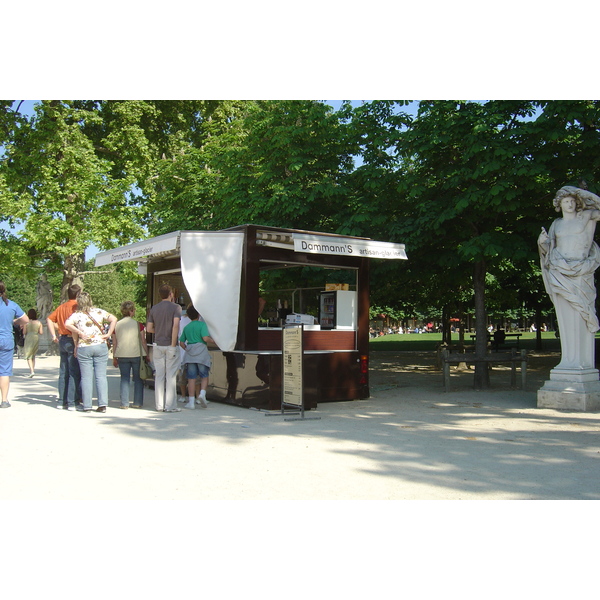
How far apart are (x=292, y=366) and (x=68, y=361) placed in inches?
145

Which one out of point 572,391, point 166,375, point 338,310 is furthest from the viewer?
point 338,310

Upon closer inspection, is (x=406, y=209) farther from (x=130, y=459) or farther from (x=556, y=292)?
(x=130, y=459)

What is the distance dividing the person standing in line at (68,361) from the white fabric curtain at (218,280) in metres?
2.00

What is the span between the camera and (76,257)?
88.4 ft

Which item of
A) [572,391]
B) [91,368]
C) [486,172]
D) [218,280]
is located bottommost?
[572,391]

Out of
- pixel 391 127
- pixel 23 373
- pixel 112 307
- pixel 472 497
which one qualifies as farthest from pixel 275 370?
pixel 112 307

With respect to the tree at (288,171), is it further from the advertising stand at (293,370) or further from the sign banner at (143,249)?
the advertising stand at (293,370)

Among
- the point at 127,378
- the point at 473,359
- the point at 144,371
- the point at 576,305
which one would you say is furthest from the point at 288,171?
the point at 576,305

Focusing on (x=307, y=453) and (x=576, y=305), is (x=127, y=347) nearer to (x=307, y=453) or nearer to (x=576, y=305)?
(x=307, y=453)

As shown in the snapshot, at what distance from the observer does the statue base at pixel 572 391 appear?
10062 millimetres

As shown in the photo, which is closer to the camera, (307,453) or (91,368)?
(307,453)

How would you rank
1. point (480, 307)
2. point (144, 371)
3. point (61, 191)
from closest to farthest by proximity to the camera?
point (144, 371), point (480, 307), point (61, 191)

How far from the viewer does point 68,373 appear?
1057 centimetres

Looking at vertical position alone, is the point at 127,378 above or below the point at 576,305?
below
